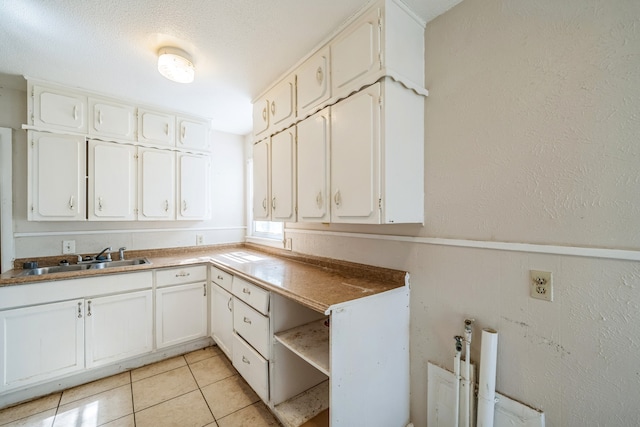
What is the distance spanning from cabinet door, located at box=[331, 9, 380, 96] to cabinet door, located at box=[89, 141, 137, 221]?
2153mm

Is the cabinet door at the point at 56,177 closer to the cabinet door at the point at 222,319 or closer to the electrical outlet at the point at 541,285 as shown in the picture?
the cabinet door at the point at 222,319

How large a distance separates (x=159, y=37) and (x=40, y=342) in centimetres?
230

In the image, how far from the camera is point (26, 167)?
2215 millimetres

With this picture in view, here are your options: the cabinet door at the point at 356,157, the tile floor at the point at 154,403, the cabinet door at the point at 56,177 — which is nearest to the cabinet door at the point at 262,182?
the cabinet door at the point at 356,157

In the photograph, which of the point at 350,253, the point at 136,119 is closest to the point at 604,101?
the point at 350,253

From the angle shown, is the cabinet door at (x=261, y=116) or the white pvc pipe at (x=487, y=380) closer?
the white pvc pipe at (x=487, y=380)

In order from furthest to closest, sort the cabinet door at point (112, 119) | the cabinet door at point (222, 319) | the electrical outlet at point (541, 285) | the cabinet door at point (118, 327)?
the cabinet door at point (112, 119) → the cabinet door at point (222, 319) → the cabinet door at point (118, 327) → the electrical outlet at point (541, 285)

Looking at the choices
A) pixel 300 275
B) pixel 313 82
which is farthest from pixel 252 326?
pixel 313 82

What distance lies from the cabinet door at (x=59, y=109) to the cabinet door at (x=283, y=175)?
1.73m

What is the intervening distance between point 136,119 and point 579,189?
3306mm

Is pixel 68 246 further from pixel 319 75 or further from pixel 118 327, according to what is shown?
pixel 319 75

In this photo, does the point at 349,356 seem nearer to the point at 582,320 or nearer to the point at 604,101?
the point at 582,320

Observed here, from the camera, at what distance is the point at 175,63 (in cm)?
170

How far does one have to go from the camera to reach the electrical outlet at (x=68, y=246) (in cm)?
237
